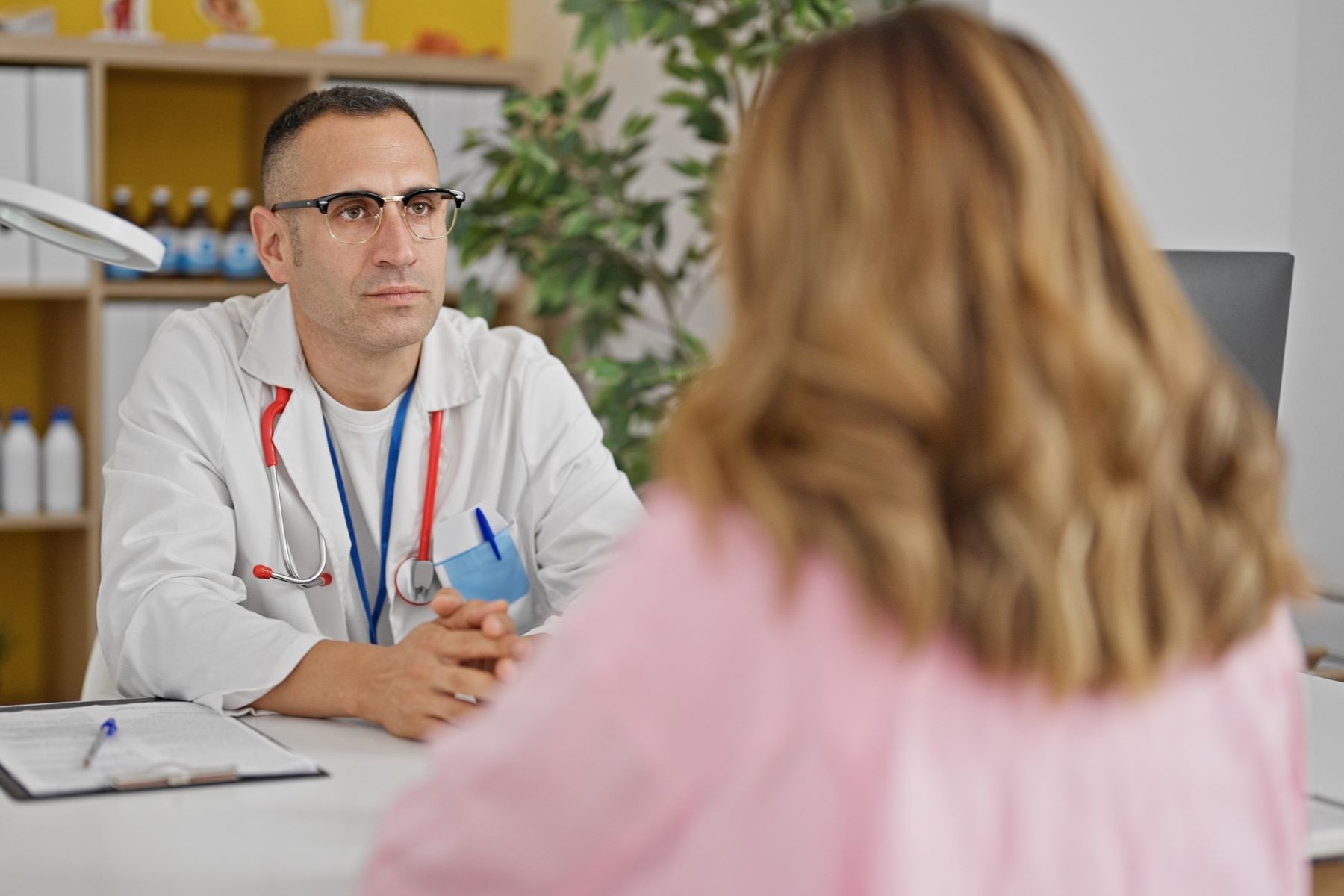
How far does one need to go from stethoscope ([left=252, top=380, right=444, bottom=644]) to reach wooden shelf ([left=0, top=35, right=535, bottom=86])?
6.45 ft

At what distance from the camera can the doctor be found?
1896 millimetres

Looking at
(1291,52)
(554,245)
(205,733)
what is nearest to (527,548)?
(205,733)

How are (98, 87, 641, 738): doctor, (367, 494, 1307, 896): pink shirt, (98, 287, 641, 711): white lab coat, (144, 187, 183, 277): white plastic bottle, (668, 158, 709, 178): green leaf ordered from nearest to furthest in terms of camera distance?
(367, 494, 1307, 896): pink shirt
(98, 287, 641, 711): white lab coat
(98, 87, 641, 738): doctor
(668, 158, 709, 178): green leaf
(144, 187, 183, 277): white plastic bottle

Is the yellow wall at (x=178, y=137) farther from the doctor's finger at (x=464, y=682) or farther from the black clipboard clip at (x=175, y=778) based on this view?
the black clipboard clip at (x=175, y=778)

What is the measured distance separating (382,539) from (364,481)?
0.28ft

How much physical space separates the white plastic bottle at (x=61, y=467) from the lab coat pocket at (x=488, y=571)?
→ 2.05 meters

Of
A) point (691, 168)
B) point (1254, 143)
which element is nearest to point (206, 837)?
point (691, 168)

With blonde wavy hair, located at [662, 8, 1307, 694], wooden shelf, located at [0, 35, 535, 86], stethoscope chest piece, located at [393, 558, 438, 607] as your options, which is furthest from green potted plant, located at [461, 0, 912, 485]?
blonde wavy hair, located at [662, 8, 1307, 694]

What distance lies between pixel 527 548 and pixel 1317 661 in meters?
1.31

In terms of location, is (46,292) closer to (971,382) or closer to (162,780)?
(162,780)

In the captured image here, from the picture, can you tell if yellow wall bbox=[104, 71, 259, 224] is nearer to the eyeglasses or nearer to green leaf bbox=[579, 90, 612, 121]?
green leaf bbox=[579, 90, 612, 121]

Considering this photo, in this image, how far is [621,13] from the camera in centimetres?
286

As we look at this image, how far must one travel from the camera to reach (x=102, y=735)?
145 cm

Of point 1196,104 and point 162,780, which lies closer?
point 162,780
